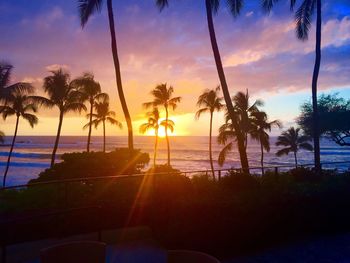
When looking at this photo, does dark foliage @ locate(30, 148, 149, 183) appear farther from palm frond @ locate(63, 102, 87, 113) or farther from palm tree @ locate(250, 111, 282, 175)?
palm tree @ locate(250, 111, 282, 175)

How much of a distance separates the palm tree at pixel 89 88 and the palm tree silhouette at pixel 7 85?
14.3ft

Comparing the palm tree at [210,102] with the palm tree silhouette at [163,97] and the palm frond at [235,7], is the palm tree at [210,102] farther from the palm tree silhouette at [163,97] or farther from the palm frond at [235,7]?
the palm frond at [235,7]

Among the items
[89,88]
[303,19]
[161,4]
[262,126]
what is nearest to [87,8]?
[161,4]

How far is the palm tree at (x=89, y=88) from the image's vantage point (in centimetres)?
2899

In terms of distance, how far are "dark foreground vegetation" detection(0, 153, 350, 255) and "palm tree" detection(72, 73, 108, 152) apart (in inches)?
807

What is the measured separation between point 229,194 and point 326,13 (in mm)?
13266

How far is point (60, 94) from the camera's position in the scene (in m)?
27.2

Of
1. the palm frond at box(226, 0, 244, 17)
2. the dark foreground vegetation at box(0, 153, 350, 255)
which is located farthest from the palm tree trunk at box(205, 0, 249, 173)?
the dark foreground vegetation at box(0, 153, 350, 255)

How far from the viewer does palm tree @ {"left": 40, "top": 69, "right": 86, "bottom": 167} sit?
27.1 meters

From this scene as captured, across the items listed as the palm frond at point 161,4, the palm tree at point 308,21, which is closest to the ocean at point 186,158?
the palm frond at point 161,4

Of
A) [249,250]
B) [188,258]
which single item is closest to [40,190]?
[249,250]

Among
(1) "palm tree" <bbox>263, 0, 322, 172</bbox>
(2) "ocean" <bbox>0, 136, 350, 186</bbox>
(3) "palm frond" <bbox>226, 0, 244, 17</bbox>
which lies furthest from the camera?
(2) "ocean" <bbox>0, 136, 350, 186</bbox>

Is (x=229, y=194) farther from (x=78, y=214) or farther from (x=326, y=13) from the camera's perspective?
(x=326, y=13)

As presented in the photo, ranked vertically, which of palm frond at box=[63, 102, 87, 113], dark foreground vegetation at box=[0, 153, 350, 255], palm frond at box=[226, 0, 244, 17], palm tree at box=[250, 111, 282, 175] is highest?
palm frond at box=[226, 0, 244, 17]
